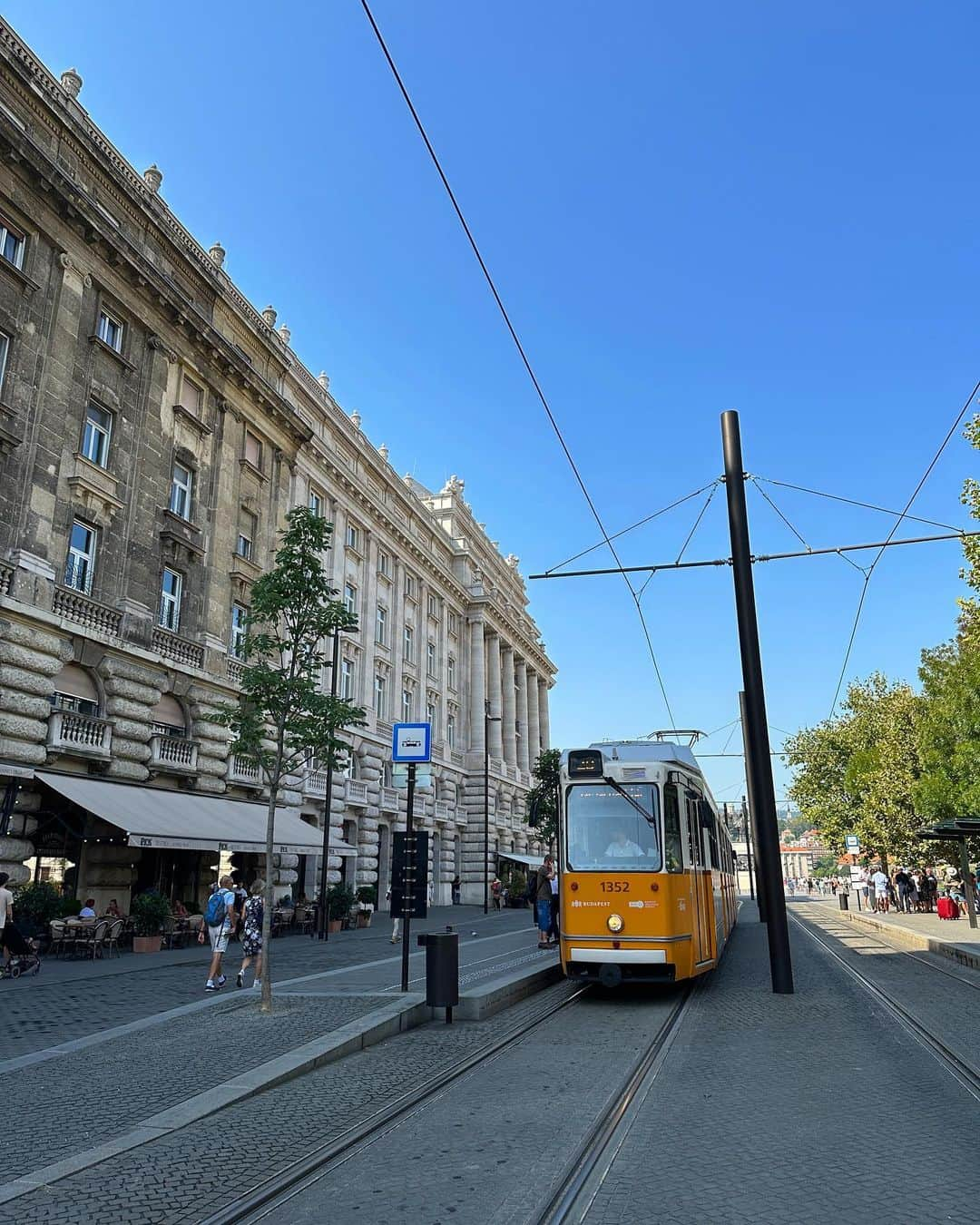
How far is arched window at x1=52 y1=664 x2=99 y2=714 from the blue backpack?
765 centimetres

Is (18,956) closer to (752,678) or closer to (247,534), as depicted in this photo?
(752,678)

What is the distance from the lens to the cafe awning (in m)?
19.1

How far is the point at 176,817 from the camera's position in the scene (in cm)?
2145

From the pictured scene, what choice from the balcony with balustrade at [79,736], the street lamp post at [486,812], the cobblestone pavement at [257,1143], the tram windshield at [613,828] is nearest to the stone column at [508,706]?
the street lamp post at [486,812]

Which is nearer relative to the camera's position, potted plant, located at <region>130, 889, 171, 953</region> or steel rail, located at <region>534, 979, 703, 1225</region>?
steel rail, located at <region>534, 979, 703, 1225</region>

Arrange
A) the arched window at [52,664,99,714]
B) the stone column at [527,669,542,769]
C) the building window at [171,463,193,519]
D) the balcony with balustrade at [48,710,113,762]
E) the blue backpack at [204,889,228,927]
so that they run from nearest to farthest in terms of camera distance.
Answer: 1. the blue backpack at [204,889,228,927]
2. the balcony with balustrade at [48,710,113,762]
3. the arched window at [52,664,99,714]
4. the building window at [171,463,193,519]
5. the stone column at [527,669,542,769]

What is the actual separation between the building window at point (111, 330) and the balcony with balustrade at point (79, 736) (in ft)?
32.7

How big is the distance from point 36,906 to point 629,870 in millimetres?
12433

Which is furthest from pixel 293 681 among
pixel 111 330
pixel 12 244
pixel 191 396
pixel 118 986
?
pixel 191 396

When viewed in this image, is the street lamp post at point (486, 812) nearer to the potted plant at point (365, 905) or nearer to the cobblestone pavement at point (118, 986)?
the potted plant at point (365, 905)

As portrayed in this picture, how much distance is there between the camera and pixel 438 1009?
448 inches

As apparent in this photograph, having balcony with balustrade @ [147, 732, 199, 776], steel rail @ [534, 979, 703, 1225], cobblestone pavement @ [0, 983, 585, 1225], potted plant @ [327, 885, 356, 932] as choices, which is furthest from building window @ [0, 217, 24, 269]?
steel rail @ [534, 979, 703, 1225]

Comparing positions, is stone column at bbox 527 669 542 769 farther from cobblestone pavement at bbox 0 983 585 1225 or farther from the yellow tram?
cobblestone pavement at bbox 0 983 585 1225

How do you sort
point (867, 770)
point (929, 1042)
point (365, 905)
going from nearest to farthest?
1. point (929, 1042)
2. point (365, 905)
3. point (867, 770)
